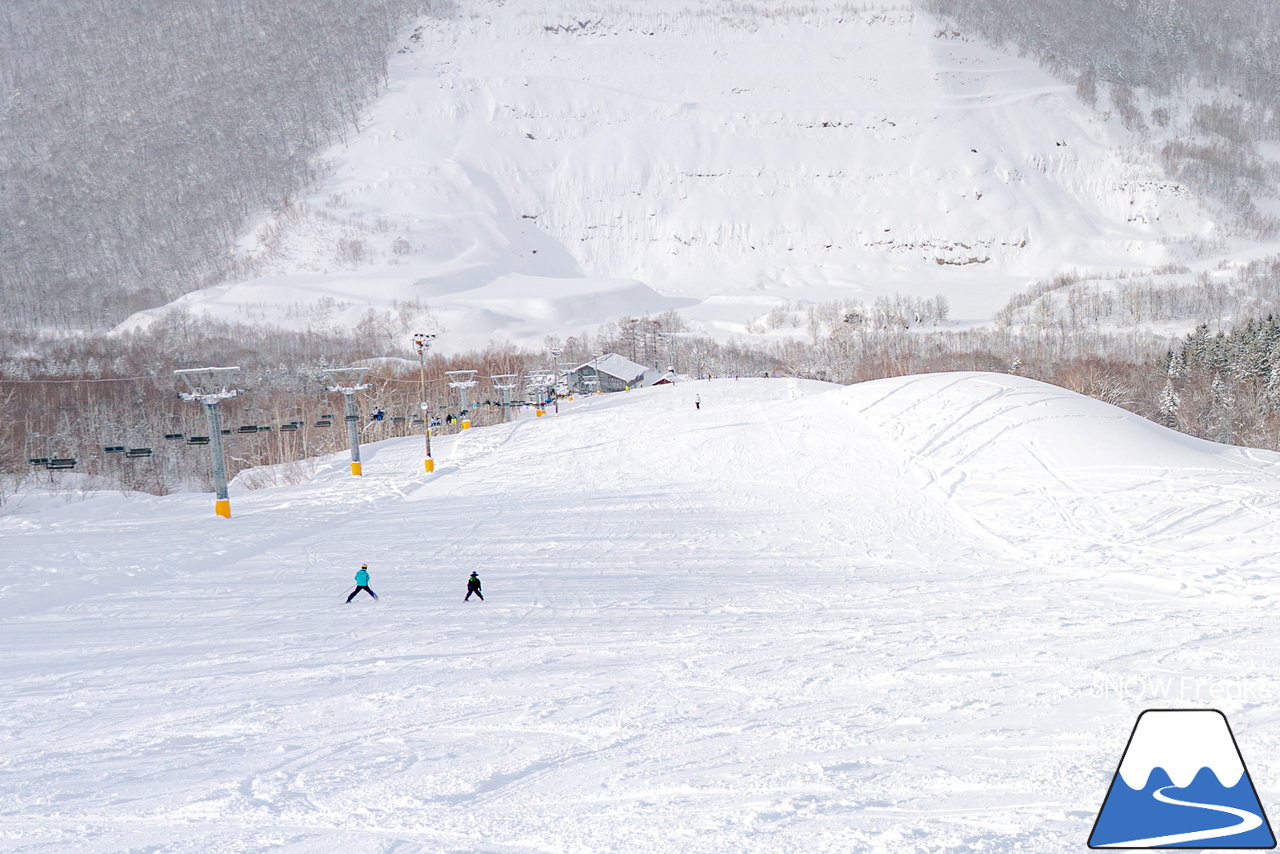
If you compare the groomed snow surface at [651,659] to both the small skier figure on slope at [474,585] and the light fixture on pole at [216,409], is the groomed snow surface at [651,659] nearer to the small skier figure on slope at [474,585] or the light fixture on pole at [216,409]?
the small skier figure on slope at [474,585]

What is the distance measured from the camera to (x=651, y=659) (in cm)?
1159

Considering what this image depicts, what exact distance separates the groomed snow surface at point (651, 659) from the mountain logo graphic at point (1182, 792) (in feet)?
5.55

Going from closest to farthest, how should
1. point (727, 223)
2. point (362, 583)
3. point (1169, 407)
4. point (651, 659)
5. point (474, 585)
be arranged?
1. point (651, 659)
2. point (362, 583)
3. point (474, 585)
4. point (1169, 407)
5. point (727, 223)

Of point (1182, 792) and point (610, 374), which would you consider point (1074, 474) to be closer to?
point (1182, 792)

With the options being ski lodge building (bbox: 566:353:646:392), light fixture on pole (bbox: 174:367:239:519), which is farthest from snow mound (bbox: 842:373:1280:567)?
ski lodge building (bbox: 566:353:646:392)

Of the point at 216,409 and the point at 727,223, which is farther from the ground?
the point at 727,223

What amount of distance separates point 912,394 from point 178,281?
17671cm

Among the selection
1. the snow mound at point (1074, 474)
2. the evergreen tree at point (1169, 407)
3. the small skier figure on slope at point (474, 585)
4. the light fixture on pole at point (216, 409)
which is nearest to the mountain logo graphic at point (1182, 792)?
the small skier figure on slope at point (474, 585)

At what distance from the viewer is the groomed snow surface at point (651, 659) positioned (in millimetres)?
6965

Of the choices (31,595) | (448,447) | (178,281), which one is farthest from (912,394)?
(178,281)

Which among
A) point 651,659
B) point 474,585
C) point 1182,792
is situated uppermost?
point 1182,792

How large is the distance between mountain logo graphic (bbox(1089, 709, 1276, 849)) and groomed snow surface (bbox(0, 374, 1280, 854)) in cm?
169

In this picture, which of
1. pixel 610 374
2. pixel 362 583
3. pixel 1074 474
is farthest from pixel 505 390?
pixel 362 583

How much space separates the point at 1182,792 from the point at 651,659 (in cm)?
760
